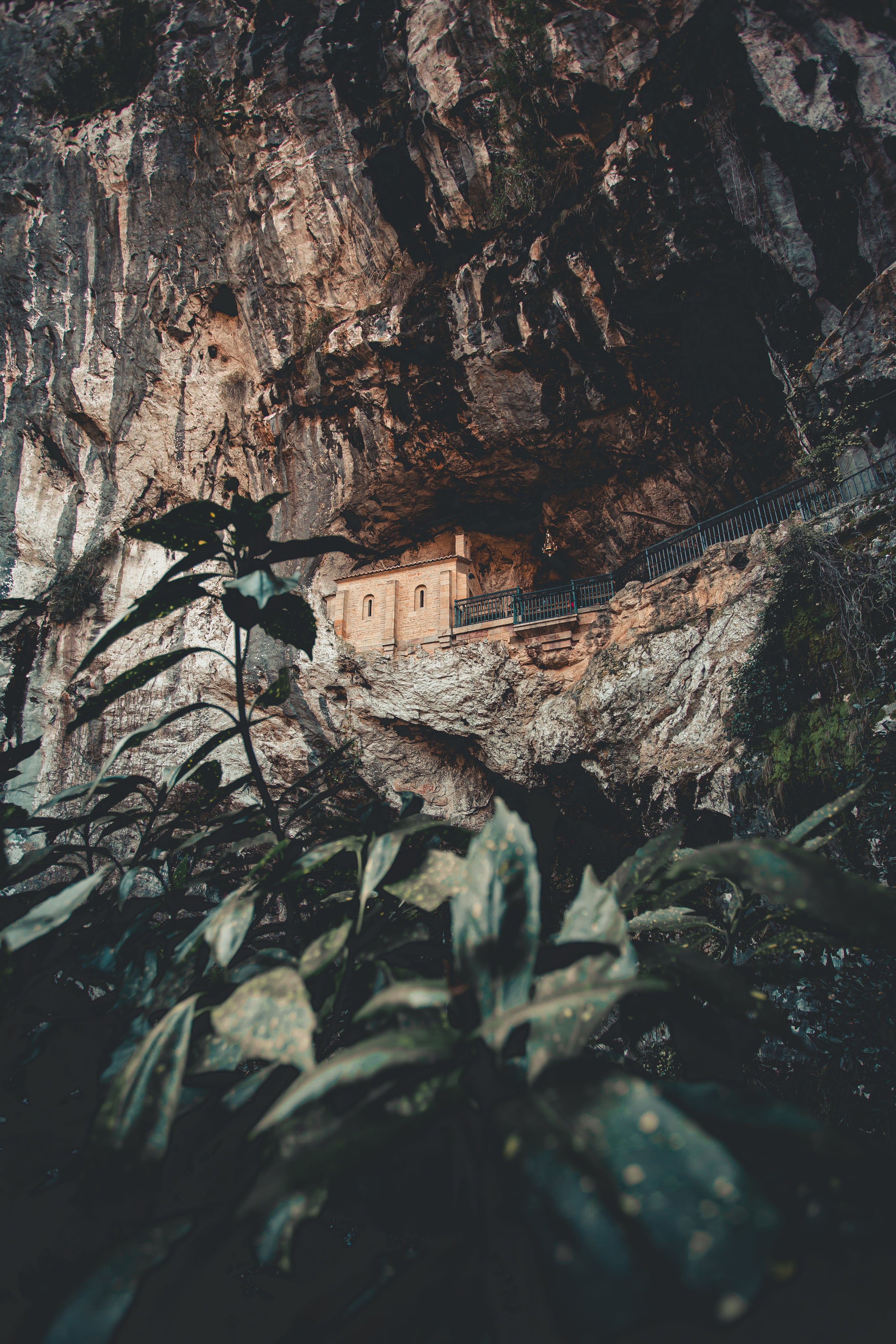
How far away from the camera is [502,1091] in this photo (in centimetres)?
52

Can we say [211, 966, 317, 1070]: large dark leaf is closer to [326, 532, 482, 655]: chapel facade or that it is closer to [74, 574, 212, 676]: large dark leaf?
[74, 574, 212, 676]: large dark leaf

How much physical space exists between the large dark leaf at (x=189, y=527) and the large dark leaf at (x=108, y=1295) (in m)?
0.84

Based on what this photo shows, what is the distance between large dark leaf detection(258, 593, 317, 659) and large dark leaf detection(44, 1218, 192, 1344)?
2.44ft

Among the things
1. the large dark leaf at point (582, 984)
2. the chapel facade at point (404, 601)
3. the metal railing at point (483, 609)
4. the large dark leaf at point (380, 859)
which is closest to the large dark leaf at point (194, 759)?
the large dark leaf at point (380, 859)

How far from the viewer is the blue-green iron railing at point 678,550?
22.6ft

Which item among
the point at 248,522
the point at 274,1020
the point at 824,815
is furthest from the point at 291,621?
the point at 824,815

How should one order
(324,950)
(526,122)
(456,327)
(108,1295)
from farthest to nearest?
(456,327) < (526,122) < (324,950) < (108,1295)

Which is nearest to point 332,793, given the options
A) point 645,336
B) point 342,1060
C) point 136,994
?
point 136,994

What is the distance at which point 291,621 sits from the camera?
1087mm

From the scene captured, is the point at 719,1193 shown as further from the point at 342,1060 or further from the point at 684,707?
the point at 684,707

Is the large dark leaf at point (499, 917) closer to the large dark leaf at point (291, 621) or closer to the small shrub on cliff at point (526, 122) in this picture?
the large dark leaf at point (291, 621)

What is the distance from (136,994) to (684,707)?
→ 6716 mm

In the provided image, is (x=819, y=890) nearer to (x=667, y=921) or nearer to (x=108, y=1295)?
(x=667, y=921)

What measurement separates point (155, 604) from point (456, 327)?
10.8 metres
